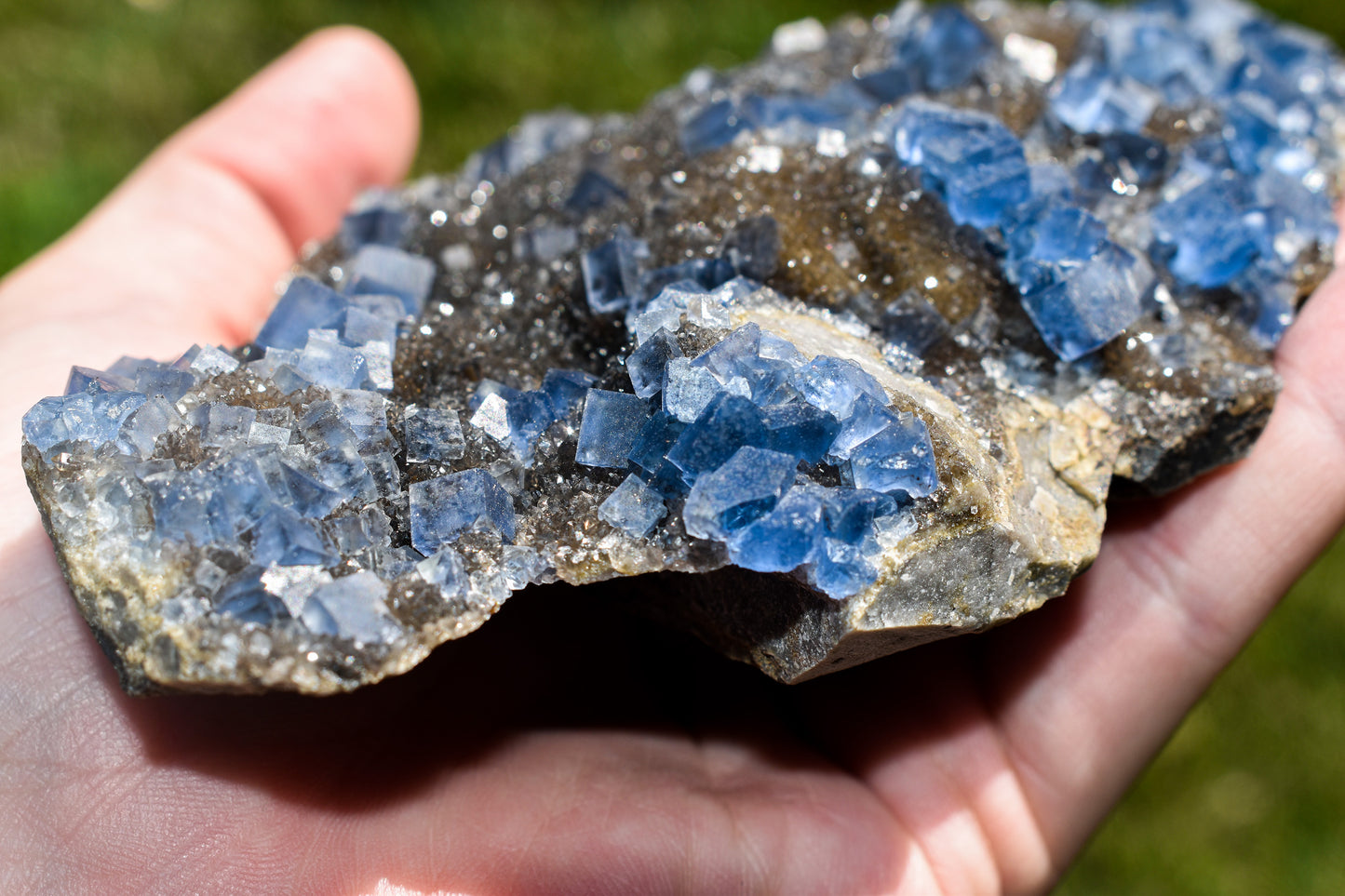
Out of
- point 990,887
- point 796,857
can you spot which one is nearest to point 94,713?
point 796,857

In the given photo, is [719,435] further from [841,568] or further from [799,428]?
[841,568]

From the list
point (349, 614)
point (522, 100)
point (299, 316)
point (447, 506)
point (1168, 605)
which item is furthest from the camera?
point (522, 100)

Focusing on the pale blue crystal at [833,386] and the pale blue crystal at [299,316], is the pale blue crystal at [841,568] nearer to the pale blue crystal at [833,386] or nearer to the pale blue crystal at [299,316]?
Result: the pale blue crystal at [833,386]

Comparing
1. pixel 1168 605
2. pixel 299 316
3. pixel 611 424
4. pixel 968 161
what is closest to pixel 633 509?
pixel 611 424

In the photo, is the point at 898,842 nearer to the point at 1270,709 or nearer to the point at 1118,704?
the point at 1118,704

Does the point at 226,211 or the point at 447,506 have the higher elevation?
the point at 447,506

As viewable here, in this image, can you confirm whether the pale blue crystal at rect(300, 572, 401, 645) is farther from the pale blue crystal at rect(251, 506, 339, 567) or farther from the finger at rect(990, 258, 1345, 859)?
the finger at rect(990, 258, 1345, 859)

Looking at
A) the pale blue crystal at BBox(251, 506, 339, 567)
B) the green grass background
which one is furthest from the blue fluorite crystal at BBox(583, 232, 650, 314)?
the green grass background
